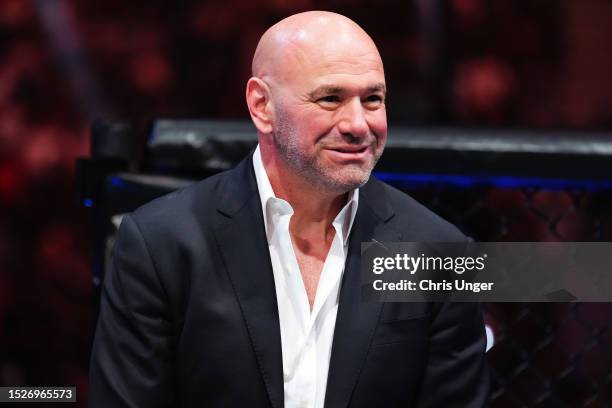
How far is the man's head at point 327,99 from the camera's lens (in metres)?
1.02

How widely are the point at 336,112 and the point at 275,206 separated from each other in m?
0.14

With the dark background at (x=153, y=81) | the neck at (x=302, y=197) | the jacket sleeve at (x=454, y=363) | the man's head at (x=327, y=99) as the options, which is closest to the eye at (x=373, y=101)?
the man's head at (x=327, y=99)

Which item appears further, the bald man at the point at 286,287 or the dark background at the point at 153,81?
the dark background at the point at 153,81

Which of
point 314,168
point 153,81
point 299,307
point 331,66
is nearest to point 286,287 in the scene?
point 299,307

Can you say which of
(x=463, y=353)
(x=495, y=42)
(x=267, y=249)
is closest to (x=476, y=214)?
(x=463, y=353)

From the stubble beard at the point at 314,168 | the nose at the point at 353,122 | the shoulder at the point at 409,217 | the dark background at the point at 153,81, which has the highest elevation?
the dark background at the point at 153,81

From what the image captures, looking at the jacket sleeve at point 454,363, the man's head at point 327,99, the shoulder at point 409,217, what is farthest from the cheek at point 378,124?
the jacket sleeve at point 454,363

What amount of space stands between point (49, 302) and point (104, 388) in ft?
3.51

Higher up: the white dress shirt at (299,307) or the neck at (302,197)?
the neck at (302,197)

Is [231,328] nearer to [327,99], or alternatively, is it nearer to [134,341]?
[134,341]

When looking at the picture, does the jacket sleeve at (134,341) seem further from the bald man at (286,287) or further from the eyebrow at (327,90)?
the eyebrow at (327,90)

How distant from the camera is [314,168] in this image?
3.43 ft

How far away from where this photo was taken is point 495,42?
85.3 inches

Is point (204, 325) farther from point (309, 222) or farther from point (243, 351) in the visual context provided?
point (309, 222)
